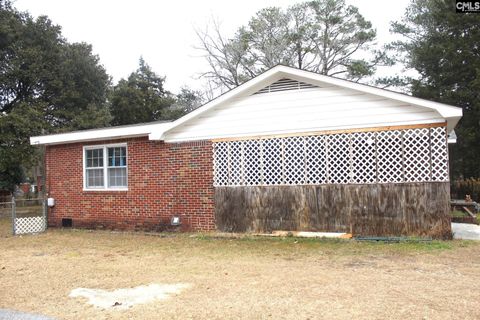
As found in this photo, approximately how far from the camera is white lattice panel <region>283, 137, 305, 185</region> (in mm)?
10383

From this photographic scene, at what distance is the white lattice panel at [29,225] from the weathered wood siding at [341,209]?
5.99 m

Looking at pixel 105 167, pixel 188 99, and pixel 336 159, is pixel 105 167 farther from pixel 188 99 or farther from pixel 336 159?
pixel 188 99

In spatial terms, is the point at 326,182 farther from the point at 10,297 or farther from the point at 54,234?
the point at 54,234

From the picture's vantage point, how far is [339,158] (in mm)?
10023

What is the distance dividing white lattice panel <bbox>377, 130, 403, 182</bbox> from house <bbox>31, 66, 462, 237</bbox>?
22 millimetres

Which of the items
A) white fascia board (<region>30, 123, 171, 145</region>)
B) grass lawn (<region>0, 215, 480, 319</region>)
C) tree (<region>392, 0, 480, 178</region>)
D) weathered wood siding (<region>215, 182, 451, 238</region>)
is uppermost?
tree (<region>392, 0, 480, 178</region>)

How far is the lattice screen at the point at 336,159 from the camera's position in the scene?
931 centimetres

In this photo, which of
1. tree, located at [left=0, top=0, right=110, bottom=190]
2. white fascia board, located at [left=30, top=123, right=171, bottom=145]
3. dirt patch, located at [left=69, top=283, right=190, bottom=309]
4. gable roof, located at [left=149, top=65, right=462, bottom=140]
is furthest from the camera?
tree, located at [left=0, top=0, right=110, bottom=190]

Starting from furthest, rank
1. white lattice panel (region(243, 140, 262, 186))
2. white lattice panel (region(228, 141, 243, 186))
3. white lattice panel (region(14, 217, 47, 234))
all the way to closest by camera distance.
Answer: white lattice panel (region(14, 217, 47, 234)) → white lattice panel (region(228, 141, 243, 186)) → white lattice panel (region(243, 140, 262, 186))

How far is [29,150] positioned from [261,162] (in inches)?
651

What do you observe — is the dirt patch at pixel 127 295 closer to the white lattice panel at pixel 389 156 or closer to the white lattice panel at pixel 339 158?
the white lattice panel at pixel 339 158

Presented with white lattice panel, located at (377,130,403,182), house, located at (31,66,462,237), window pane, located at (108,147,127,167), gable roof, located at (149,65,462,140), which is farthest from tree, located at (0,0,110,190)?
white lattice panel, located at (377,130,403,182)

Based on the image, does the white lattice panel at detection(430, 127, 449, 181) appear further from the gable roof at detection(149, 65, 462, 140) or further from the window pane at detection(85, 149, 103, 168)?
the window pane at detection(85, 149, 103, 168)

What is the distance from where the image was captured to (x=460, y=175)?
29156 mm
